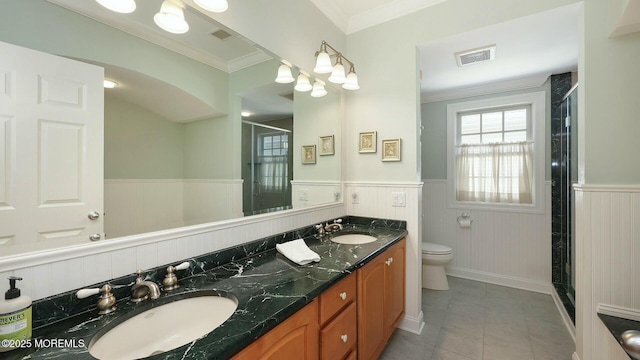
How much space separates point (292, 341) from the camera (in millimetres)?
924

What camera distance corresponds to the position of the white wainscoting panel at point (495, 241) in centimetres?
284

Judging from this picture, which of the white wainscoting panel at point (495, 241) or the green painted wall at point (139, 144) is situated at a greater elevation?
the green painted wall at point (139, 144)

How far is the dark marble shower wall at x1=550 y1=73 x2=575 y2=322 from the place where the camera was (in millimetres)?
2627

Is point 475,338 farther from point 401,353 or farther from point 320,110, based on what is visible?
point 320,110

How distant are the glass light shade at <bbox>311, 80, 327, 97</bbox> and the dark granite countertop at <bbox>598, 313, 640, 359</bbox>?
2.28m

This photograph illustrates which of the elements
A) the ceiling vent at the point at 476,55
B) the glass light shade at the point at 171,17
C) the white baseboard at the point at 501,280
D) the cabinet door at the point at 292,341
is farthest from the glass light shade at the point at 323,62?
the white baseboard at the point at 501,280

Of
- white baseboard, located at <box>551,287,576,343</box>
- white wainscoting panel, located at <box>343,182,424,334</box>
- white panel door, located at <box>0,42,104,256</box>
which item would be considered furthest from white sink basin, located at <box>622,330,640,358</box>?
white panel door, located at <box>0,42,104,256</box>

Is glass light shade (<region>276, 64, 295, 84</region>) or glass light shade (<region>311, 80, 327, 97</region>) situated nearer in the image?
glass light shade (<region>276, 64, 295, 84</region>)

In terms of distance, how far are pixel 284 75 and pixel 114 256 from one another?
4.50 ft

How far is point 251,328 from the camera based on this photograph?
2.46 ft

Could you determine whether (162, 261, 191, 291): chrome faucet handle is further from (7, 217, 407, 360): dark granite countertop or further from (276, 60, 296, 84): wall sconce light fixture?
(276, 60, 296, 84): wall sconce light fixture

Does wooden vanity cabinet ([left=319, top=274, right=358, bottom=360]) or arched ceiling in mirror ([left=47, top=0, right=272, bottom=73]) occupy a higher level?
arched ceiling in mirror ([left=47, top=0, right=272, bottom=73])

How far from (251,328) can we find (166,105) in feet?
3.17

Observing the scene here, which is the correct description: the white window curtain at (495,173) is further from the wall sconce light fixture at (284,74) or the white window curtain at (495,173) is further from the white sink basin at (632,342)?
the wall sconce light fixture at (284,74)
